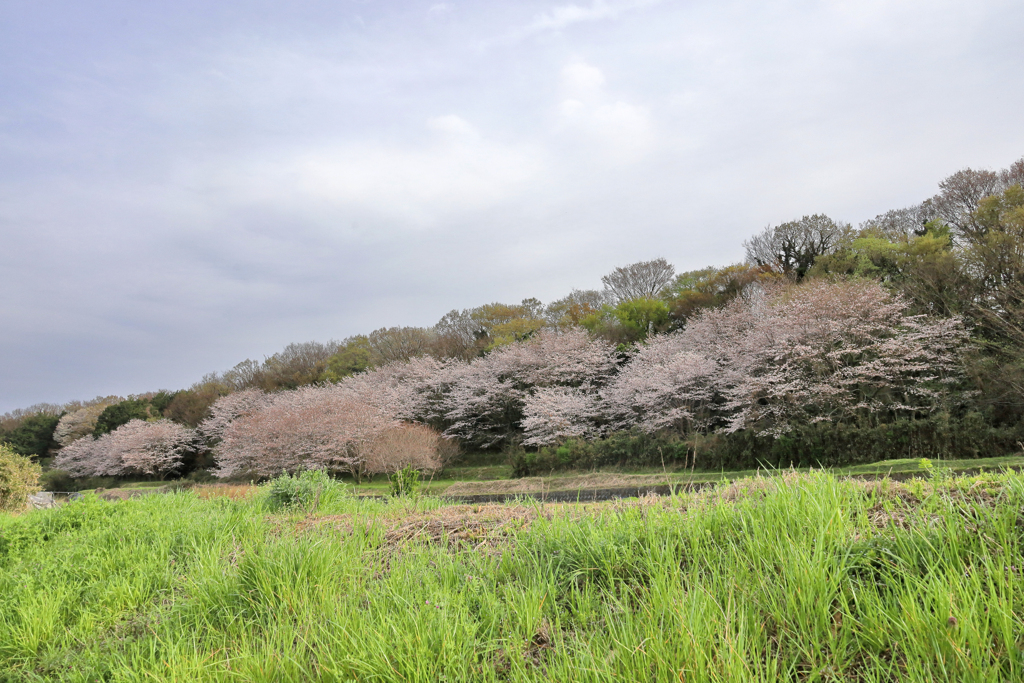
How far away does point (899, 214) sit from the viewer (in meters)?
35.1

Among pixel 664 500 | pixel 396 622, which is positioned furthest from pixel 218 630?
pixel 664 500

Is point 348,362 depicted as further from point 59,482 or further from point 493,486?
point 493,486

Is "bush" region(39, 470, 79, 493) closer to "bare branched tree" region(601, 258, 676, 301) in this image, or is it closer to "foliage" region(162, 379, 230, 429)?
"foliage" region(162, 379, 230, 429)

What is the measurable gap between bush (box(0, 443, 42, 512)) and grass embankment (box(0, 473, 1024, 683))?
36.9ft

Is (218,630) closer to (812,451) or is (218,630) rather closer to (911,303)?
(812,451)

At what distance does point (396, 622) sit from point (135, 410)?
173 ft

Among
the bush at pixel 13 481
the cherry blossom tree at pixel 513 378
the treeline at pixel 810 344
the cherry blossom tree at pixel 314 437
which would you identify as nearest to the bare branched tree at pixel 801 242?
the treeline at pixel 810 344

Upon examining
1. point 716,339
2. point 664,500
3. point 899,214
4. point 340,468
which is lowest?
point 340,468

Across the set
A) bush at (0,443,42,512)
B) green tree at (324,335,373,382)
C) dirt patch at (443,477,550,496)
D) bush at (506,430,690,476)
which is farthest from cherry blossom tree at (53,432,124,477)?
bush at (506,430,690,476)

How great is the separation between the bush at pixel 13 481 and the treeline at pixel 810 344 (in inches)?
679

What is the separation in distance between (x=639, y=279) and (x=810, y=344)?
26.7 m

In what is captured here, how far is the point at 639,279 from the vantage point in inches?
1745

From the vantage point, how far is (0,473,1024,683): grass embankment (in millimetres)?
2164

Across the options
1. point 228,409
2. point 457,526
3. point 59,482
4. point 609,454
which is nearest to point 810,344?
point 609,454
